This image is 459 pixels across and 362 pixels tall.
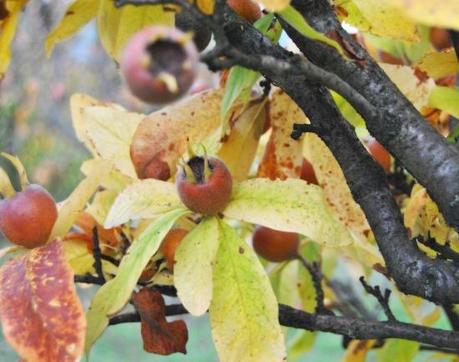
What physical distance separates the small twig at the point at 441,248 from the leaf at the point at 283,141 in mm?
140

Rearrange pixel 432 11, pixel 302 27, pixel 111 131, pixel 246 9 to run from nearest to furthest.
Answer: pixel 432 11 < pixel 302 27 < pixel 246 9 < pixel 111 131

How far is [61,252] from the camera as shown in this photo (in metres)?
0.59

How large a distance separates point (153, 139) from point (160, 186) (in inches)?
1.6

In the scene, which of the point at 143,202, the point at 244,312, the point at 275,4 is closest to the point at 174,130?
the point at 143,202

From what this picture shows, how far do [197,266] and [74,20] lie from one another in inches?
8.2

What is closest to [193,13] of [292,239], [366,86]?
[366,86]

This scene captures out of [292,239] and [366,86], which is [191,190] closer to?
[366,86]

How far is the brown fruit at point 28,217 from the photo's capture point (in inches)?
24.4

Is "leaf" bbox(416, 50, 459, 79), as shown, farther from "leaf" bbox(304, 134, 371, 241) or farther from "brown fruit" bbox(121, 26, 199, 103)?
"brown fruit" bbox(121, 26, 199, 103)

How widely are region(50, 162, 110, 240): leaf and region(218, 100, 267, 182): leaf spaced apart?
12 centimetres

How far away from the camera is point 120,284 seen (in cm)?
57

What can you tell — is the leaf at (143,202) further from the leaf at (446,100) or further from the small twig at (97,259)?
the leaf at (446,100)

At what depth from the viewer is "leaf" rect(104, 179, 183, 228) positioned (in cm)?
62

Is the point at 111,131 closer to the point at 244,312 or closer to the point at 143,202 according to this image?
the point at 143,202
